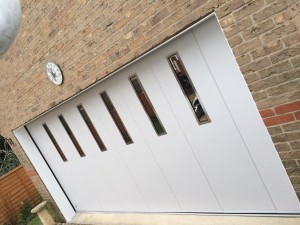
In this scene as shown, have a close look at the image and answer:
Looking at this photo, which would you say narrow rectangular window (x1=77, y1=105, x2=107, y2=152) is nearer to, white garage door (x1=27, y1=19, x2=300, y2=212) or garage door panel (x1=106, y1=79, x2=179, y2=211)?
white garage door (x1=27, y1=19, x2=300, y2=212)

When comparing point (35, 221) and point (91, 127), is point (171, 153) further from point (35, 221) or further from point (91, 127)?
point (35, 221)

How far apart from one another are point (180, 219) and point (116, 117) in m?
1.66

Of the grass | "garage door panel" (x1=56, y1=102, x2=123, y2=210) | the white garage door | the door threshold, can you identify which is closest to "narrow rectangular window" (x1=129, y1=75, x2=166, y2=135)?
the white garage door

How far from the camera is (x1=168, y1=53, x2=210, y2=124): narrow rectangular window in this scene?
3.62m

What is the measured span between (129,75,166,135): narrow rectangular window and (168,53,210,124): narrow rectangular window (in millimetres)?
590

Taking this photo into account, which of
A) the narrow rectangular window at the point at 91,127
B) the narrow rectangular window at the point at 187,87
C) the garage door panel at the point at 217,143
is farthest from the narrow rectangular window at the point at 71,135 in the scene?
the narrow rectangular window at the point at 187,87

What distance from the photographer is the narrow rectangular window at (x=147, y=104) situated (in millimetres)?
4168

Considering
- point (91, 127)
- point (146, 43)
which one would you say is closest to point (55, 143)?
point (91, 127)

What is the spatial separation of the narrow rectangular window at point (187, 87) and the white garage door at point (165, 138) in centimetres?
1

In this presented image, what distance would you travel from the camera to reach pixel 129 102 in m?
4.41

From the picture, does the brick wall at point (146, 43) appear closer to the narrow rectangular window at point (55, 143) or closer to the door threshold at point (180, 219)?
the door threshold at point (180, 219)

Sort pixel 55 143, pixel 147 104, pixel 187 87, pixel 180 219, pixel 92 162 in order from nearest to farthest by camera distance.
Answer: pixel 187 87 < pixel 147 104 < pixel 180 219 < pixel 92 162 < pixel 55 143

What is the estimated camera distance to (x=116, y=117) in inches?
188

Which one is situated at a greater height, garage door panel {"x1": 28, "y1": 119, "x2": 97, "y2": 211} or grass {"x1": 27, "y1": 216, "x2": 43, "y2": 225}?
garage door panel {"x1": 28, "y1": 119, "x2": 97, "y2": 211}
